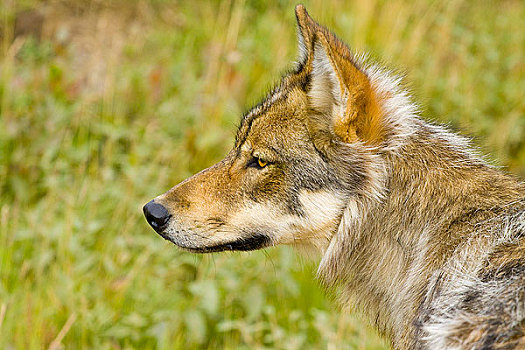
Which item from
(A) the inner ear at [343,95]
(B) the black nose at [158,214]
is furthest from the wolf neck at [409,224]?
(B) the black nose at [158,214]

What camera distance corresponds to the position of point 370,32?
23.2 ft

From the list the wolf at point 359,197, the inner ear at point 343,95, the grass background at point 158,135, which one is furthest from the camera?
the grass background at point 158,135

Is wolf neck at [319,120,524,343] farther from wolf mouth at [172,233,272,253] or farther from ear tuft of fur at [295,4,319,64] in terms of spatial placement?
ear tuft of fur at [295,4,319,64]

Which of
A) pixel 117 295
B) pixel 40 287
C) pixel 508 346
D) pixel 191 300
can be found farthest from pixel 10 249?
pixel 508 346

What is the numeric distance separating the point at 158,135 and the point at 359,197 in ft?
9.27

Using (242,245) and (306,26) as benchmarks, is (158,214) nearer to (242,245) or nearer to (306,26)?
(242,245)

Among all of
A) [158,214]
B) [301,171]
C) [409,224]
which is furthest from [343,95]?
[158,214]

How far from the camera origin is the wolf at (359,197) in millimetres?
2666

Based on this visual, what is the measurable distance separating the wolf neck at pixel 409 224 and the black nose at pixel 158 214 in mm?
829

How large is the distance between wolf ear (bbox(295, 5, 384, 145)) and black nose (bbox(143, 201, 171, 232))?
3.00ft

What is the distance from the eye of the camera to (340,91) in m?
2.79

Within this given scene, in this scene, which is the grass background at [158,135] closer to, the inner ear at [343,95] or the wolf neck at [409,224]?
the wolf neck at [409,224]

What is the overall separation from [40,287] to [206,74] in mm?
3097

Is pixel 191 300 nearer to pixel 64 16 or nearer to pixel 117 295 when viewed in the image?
pixel 117 295
